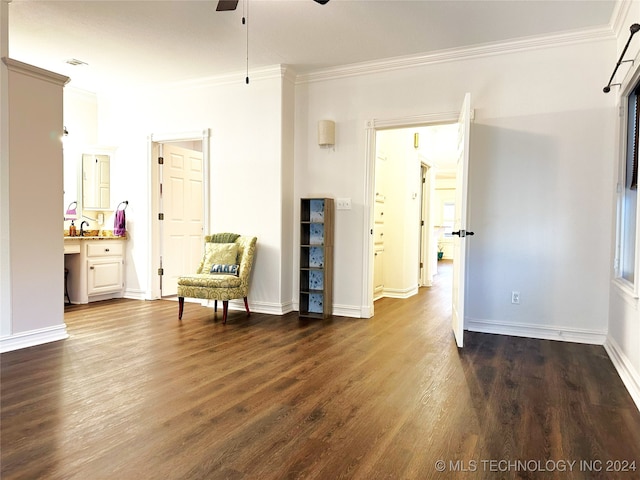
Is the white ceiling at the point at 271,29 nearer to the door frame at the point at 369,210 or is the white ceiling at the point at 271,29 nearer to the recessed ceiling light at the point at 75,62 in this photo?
the recessed ceiling light at the point at 75,62

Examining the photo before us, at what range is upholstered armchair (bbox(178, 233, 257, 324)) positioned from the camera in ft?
14.3

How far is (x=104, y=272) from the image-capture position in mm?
5480

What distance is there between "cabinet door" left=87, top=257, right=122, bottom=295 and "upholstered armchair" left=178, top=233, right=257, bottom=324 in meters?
1.49

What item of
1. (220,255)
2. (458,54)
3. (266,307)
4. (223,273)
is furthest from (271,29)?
(266,307)

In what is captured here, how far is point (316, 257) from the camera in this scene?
15.9 feet

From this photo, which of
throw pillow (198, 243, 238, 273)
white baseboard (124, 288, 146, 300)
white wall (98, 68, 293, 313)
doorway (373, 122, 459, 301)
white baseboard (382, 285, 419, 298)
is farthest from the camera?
white baseboard (382, 285, 419, 298)

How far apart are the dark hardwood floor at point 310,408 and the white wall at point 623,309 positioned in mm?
118

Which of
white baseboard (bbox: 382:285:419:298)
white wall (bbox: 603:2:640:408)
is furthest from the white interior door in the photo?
white wall (bbox: 603:2:640:408)

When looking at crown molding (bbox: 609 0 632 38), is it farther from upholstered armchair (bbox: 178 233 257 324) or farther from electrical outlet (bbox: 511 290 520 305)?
upholstered armchair (bbox: 178 233 257 324)

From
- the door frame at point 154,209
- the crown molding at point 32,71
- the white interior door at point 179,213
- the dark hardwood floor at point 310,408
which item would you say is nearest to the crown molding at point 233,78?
the door frame at point 154,209

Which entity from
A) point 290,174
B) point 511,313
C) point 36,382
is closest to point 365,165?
point 290,174

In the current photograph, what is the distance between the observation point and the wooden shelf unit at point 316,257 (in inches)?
184

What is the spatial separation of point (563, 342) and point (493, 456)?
235 cm

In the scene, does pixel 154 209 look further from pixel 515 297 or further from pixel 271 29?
pixel 515 297
